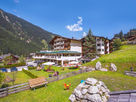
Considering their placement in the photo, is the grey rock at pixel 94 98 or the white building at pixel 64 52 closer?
the grey rock at pixel 94 98

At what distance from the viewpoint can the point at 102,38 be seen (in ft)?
145

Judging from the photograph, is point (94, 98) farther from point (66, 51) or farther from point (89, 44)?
point (89, 44)

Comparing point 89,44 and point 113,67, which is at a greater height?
point 89,44

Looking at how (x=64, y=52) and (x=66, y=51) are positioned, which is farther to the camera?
(x=66, y=51)

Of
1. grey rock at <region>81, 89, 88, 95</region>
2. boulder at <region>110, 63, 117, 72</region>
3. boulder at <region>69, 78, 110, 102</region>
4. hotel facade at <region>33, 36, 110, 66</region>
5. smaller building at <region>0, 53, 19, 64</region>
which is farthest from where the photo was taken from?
smaller building at <region>0, 53, 19, 64</region>

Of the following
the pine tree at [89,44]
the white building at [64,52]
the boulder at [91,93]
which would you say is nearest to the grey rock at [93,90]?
the boulder at [91,93]

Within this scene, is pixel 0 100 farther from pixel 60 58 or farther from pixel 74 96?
pixel 60 58

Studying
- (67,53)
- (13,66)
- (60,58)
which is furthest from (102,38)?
(13,66)

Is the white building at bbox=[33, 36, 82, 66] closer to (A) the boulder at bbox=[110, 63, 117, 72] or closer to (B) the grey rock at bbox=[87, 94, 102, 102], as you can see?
(A) the boulder at bbox=[110, 63, 117, 72]

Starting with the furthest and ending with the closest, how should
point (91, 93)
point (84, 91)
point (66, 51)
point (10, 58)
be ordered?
point (10, 58)
point (66, 51)
point (84, 91)
point (91, 93)

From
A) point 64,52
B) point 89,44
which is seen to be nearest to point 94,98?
point 64,52

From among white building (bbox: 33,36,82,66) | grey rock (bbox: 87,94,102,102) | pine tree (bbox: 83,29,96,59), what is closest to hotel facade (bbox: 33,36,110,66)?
white building (bbox: 33,36,82,66)

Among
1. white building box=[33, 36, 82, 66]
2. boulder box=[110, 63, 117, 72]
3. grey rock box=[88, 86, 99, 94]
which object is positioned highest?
white building box=[33, 36, 82, 66]

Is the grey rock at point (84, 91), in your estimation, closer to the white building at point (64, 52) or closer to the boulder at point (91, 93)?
the boulder at point (91, 93)
